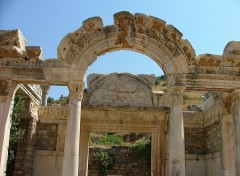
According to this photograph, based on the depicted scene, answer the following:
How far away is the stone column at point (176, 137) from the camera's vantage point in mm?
9051

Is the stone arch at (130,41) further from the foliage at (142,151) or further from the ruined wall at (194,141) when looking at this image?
the foliage at (142,151)

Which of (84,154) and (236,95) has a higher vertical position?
(236,95)

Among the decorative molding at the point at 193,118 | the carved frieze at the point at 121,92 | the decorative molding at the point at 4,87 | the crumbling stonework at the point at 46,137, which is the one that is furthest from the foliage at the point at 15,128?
the decorative molding at the point at 193,118

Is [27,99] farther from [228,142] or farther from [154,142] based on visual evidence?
[228,142]

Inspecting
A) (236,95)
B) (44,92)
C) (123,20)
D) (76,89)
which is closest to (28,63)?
(76,89)

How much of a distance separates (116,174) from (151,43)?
10.4 meters

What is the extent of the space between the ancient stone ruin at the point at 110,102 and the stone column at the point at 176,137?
28mm

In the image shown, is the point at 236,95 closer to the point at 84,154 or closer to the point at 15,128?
the point at 84,154

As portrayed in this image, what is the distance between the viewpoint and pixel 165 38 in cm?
995

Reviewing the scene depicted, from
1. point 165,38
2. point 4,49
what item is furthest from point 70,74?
point 165,38

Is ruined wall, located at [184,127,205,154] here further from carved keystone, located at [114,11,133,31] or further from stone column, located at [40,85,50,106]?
stone column, located at [40,85,50,106]

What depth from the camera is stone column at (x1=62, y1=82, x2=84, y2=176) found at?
8781 millimetres

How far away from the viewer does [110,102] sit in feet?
43.8

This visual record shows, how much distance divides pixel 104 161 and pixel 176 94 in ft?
31.1
